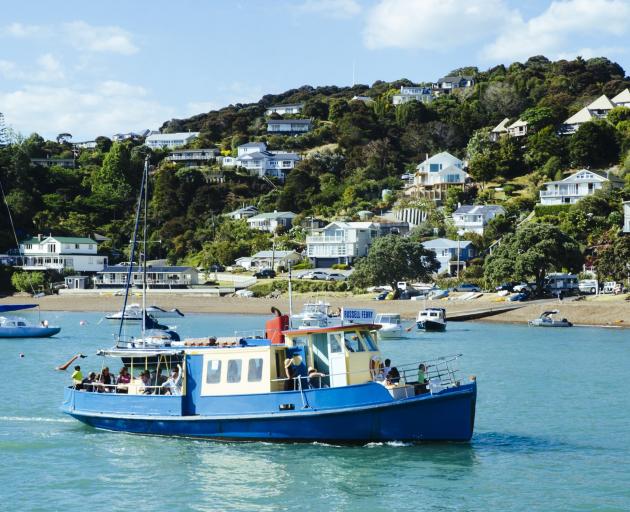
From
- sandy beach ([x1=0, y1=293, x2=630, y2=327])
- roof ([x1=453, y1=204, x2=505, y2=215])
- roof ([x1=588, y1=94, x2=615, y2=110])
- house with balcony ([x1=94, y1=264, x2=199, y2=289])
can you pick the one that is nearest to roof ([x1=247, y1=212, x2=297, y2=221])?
house with balcony ([x1=94, y1=264, x2=199, y2=289])

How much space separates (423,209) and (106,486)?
9896cm

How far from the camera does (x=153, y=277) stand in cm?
10894

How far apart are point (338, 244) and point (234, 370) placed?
82423mm

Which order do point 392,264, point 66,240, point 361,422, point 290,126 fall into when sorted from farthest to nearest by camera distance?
point 290,126
point 66,240
point 392,264
point 361,422

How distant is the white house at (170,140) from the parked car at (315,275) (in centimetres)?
8203

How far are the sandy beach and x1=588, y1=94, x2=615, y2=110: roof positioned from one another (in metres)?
68.4

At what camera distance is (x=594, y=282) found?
279 ft

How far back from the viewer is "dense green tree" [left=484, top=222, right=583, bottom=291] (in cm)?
8044

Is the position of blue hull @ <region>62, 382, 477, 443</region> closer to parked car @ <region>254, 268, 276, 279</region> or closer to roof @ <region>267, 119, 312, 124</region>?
parked car @ <region>254, 268, 276, 279</region>

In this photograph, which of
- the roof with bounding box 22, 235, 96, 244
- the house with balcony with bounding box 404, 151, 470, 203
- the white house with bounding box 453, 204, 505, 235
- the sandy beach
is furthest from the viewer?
the house with balcony with bounding box 404, 151, 470, 203

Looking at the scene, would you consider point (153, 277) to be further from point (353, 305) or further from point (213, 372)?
point (213, 372)

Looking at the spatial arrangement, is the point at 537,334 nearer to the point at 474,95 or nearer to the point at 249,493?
the point at 249,493

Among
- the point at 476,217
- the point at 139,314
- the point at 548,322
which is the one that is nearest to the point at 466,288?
the point at 548,322

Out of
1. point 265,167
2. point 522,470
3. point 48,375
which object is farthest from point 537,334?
point 265,167
